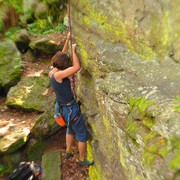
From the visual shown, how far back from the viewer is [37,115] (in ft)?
25.2

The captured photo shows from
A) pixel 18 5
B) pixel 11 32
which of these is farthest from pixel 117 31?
pixel 18 5

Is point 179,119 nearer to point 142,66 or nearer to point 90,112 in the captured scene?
point 142,66

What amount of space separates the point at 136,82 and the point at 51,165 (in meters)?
4.10

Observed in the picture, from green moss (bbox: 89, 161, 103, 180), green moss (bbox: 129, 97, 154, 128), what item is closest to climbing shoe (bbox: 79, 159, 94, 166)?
green moss (bbox: 89, 161, 103, 180)

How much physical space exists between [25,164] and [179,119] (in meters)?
4.94

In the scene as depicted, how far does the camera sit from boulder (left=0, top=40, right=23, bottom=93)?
900 centimetres

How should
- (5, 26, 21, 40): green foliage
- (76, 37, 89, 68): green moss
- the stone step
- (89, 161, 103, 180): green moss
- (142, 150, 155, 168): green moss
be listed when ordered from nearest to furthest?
(142, 150, 155, 168): green moss → (76, 37, 89, 68): green moss → (89, 161, 103, 180): green moss → the stone step → (5, 26, 21, 40): green foliage

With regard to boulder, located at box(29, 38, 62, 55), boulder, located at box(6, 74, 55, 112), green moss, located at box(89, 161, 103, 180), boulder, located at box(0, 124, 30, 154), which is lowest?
green moss, located at box(89, 161, 103, 180)

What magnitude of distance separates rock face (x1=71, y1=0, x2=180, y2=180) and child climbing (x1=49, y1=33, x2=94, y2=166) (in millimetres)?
438

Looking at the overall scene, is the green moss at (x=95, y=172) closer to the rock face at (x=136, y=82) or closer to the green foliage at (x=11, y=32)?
the rock face at (x=136, y=82)

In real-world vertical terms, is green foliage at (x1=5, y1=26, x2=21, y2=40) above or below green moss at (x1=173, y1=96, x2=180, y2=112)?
above

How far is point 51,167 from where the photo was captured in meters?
6.32

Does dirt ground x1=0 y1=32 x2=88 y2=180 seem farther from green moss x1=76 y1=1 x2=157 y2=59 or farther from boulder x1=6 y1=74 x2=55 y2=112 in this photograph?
green moss x1=76 y1=1 x2=157 y2=59

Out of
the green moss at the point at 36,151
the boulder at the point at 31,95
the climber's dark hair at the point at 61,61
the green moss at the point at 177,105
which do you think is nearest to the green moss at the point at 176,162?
the green moss at the point at 177,105
